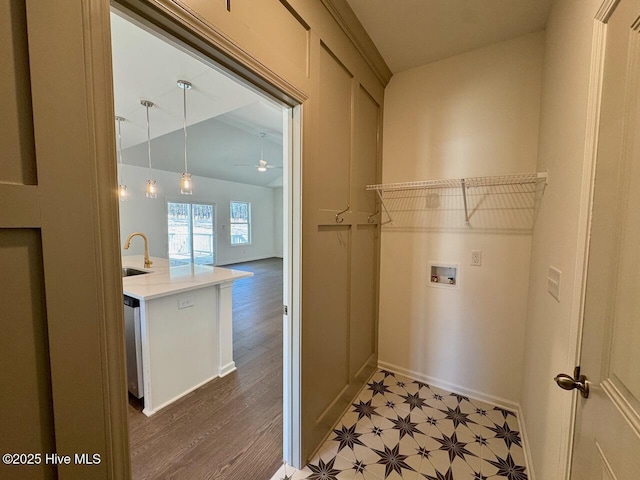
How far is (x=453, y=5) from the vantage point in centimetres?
162

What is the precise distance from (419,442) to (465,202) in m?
1.70

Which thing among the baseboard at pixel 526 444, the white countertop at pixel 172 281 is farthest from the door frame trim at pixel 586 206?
the white countertop at pixel 172 281

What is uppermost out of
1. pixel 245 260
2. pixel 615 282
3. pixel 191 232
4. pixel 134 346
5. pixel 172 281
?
pixel 615 282

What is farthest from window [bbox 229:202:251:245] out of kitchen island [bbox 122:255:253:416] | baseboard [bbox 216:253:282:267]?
kitchen island [bbox 122:255:253:416]

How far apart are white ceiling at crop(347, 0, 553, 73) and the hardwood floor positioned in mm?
2877

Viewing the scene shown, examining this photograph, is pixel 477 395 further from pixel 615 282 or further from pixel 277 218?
pixel 277 218

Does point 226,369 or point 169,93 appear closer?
point 226,369

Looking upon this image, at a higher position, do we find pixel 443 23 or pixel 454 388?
pixel 443 23

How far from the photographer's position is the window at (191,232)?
7.21 m

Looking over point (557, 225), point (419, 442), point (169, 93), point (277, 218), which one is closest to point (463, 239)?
point (557, 225)

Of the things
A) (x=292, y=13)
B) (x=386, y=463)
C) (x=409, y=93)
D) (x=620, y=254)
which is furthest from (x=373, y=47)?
(x=386, y=463)

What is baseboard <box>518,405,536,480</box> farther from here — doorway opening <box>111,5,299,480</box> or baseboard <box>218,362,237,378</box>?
baseboard <box>218,362,237,378</box>

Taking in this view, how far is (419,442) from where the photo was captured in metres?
1.72

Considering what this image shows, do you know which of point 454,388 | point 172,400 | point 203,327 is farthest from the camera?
point 203,327
